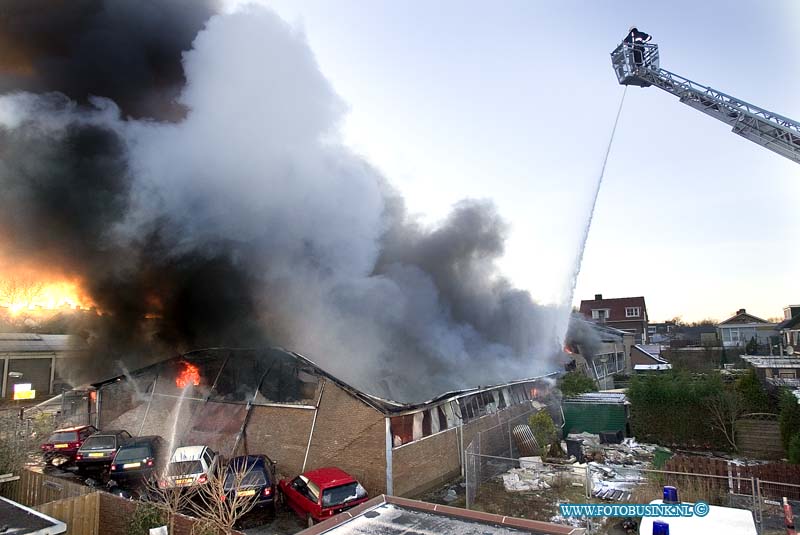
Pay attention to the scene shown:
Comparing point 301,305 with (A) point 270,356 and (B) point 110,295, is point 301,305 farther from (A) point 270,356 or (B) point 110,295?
(B) point 110,295

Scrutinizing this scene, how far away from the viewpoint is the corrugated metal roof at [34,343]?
30.7 meters

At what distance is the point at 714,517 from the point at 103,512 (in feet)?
32.1

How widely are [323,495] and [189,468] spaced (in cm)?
342

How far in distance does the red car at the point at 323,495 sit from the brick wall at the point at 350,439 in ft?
3.61

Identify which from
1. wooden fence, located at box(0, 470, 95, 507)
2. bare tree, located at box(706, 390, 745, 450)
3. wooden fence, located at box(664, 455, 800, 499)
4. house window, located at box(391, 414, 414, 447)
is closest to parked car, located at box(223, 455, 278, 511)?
wooden fence, located at box(0, 470, 95, 507)

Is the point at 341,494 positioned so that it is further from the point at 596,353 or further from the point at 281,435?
the point at 596,353

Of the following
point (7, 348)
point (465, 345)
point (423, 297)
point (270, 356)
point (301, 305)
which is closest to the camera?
point (270, 356)

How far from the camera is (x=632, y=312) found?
5291cm

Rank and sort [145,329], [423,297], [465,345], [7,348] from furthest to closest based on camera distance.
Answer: [7,348] → [465,345] → [423,297] → [145,329]

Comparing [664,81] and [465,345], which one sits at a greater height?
[664,81]

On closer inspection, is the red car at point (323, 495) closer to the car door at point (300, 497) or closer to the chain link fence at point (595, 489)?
the car door at point (300, 497)

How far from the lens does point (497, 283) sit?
92.6 feet

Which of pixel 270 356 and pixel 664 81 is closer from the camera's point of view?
pixel 270 356

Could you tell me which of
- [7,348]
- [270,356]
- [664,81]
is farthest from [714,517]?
[7,348]
